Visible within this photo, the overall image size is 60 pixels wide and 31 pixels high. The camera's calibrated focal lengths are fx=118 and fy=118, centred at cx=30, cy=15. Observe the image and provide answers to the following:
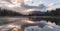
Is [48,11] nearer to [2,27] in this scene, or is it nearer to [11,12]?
[11,12]

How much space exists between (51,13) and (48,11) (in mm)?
31

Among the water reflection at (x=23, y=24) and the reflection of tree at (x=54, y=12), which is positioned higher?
the reflection of tree at (x=54, y=12)

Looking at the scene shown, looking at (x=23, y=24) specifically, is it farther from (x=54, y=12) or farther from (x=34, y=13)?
(x=54, y=12)

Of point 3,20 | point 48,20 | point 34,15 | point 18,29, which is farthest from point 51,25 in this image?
point 3,20

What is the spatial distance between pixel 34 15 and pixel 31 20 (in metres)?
0.05

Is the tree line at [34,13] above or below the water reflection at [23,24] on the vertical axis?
above

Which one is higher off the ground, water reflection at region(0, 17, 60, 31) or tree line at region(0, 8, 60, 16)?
tree line at region(0, 8, 60, 16)

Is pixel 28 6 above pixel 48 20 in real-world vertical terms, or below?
above

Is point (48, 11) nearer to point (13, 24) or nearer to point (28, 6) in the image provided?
point (28, 6)

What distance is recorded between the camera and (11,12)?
1.00m

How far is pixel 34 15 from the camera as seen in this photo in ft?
3.32

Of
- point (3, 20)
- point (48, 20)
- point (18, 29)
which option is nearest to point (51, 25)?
point (48, 20)

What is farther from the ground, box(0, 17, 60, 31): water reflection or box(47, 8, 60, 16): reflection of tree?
box(47, 8, 60, 16): reflection of tree

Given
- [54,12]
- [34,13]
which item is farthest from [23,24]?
[54,12]
